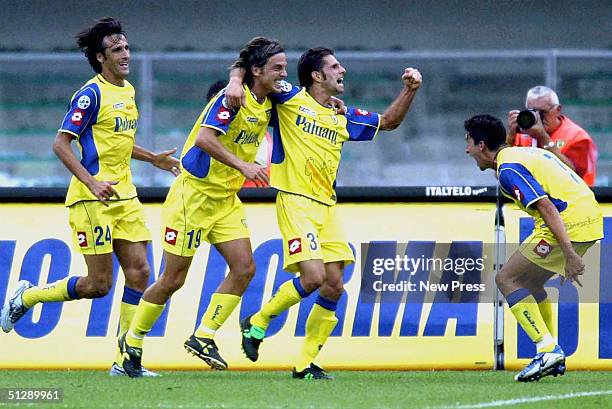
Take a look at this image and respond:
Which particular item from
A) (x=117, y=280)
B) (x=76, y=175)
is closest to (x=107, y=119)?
(x=76, y=175)

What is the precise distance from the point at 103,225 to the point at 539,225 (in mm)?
2803

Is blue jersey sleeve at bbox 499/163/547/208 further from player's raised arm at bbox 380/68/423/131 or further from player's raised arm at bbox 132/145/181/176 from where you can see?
player's raised arm at bbox 132/145/181/176

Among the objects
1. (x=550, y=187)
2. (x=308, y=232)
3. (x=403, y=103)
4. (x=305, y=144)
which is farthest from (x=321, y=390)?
(x=403, y=103)

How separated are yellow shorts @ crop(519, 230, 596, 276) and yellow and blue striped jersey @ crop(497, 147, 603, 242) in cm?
10

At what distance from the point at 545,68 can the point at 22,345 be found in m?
5.39

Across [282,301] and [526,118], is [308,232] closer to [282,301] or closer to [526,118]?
[282,301]

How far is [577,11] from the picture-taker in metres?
17.9

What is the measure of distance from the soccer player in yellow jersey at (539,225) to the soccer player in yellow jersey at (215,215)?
4.41 feet

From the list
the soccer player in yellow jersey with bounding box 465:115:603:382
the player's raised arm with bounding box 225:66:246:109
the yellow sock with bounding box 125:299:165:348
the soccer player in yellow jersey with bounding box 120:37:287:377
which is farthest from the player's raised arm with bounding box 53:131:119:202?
the soccer player in yellow jersey with bounding box 465:115:603:382

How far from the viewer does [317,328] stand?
30.5 feet

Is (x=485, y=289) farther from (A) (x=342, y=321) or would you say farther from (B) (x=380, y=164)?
(B) (x=380, y=164)

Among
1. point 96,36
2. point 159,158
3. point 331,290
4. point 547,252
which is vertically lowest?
point 331,290

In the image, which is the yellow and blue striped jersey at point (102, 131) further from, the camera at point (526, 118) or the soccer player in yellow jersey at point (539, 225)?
the camera at point (526, 118)

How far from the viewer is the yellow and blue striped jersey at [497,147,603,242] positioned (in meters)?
9.02
